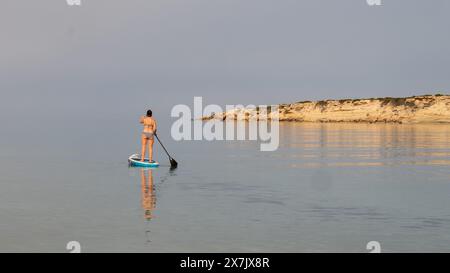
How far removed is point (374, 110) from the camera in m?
153

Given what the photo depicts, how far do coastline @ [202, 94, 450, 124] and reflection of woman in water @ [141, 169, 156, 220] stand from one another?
114587 mm

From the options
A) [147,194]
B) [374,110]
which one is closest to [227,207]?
[147,194]

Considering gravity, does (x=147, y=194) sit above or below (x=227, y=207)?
above

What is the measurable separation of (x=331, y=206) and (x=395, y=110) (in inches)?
5236

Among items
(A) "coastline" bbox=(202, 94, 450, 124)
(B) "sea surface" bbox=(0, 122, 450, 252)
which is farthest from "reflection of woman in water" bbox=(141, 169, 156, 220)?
(A) "coastline" bbox=(202, 94, 450, 124)

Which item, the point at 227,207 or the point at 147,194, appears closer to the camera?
the point at 227,207

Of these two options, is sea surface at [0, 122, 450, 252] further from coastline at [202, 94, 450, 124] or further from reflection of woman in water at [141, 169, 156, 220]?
coastline at [202, 94, 450, 124]

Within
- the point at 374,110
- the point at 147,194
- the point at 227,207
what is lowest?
the point at 227,207

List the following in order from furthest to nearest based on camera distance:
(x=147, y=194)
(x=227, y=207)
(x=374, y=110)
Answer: (x=374, y=110)
(x=147, y=194)
(x=227, y=207)

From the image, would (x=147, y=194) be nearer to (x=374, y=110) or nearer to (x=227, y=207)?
(x=227, y=207)

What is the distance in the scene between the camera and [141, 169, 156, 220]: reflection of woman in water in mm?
18288

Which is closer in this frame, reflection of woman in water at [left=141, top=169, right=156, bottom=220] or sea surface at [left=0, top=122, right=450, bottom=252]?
sea surface at [left=0, top=122, right=450, bottom=252]

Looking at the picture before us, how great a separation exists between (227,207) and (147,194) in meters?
3.91

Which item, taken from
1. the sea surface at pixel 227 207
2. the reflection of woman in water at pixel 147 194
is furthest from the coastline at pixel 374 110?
the reflection of woman in water at pixel 147 194
